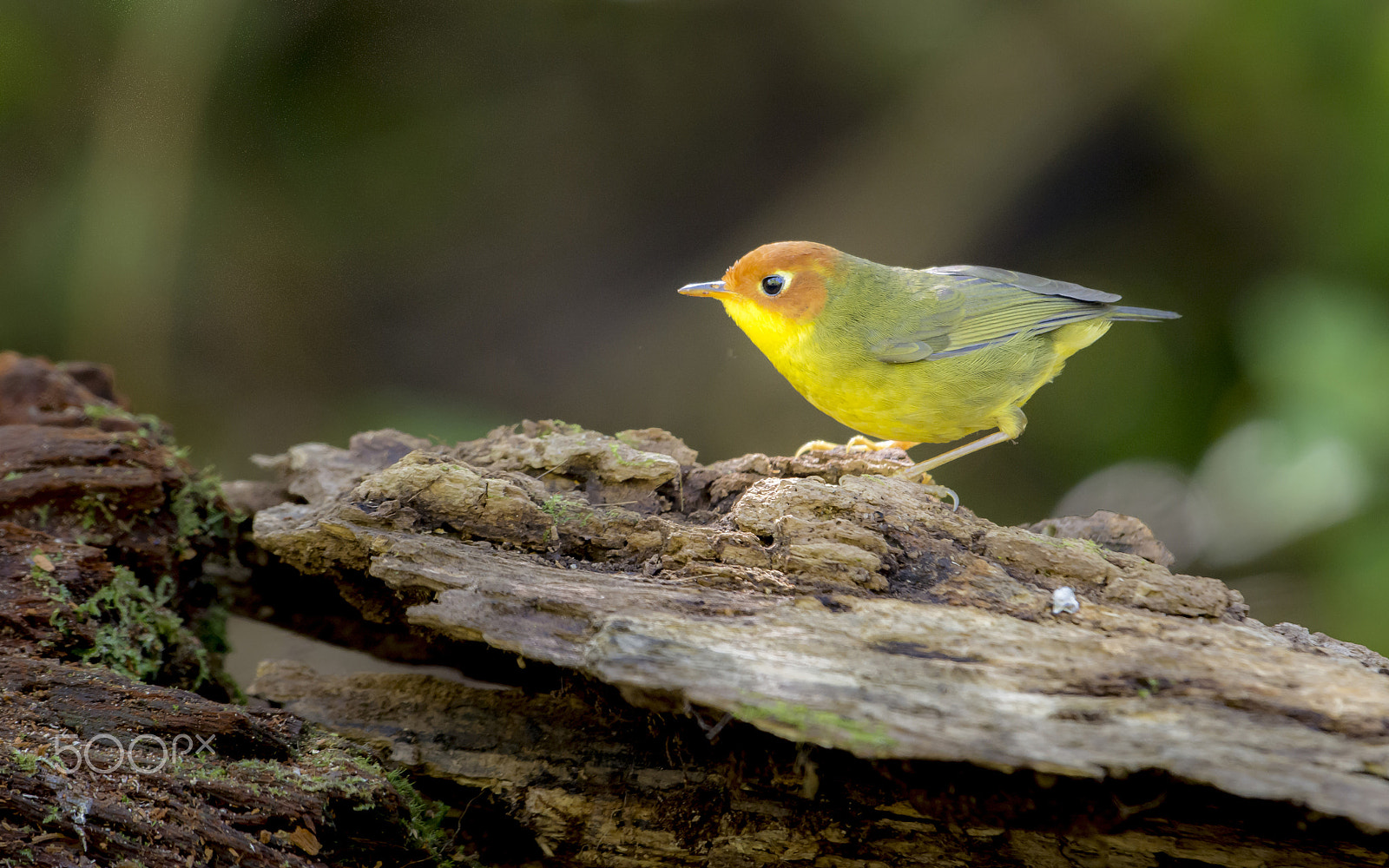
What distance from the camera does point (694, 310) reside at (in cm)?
797

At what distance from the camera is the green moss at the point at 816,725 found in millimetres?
1949

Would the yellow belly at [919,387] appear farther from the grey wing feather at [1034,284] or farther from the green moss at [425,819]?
the green moss at [425,819]

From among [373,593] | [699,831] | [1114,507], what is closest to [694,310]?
[1114,507]

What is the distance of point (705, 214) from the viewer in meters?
8.49

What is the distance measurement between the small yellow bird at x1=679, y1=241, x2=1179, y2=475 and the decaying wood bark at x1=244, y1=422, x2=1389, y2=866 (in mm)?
788

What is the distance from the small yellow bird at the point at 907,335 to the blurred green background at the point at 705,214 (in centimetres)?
205

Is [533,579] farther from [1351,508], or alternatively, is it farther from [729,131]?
[729,131]

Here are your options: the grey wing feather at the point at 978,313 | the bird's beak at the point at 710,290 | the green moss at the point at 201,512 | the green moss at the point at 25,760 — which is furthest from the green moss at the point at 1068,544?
the green moss at the point at 201,512

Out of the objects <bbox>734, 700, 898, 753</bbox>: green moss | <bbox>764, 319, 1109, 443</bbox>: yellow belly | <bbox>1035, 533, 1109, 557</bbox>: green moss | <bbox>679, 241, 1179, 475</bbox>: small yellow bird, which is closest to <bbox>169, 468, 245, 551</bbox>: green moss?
<bbox>679, 241, 1179, 475</bbox>: small yellow bird

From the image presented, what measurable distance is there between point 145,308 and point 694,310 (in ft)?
13.2

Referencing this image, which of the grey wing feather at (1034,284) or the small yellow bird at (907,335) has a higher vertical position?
the grey wing feather at (1034,284)

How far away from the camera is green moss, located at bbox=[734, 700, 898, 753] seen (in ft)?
6.40

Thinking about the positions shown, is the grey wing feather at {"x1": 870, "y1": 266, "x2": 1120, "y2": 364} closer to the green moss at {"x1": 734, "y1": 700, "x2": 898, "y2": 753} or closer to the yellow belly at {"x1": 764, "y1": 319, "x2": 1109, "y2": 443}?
the yellow belly at {"x1": 764, "y1": 319, "x2": 1109, "y2": 443}

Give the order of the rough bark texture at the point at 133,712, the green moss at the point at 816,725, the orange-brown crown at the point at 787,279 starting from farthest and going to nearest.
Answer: the orange-brown crown at the point at 787,279 < the rough bark texture at the point at 133,712 < the green moss at the point at 816,725
